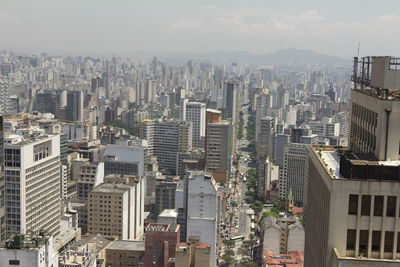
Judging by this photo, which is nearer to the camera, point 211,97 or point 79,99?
point 79,99

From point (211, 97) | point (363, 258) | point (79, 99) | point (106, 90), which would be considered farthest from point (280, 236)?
point (106, 90)

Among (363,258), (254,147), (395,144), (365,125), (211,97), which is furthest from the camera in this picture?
(211,97)

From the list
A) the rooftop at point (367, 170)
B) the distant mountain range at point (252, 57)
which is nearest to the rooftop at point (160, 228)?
the rooftop at point (367, 170)

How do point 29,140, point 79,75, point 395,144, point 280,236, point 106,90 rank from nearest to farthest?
point 395,144 < point 29,140 < point 280,236 < point 106,90 < point 79,75

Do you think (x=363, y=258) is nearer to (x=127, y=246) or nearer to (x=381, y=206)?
(x=381, y=206)

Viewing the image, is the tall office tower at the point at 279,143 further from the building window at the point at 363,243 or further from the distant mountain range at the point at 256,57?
the distant mountain range at the point at 256,57
